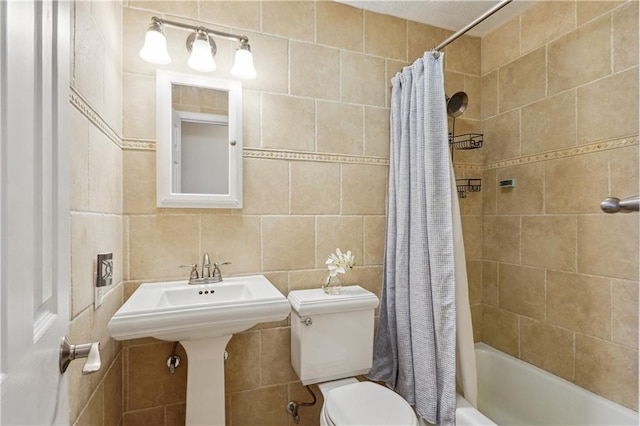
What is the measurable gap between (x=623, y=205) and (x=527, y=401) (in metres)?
1.60

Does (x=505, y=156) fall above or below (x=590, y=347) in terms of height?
above

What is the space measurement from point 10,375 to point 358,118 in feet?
5.69

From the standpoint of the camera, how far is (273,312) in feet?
3.87

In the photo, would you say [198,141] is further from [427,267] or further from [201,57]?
[427,267]

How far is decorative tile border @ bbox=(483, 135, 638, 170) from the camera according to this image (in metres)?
1.40

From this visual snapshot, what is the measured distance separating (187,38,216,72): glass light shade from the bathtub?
6.30 feet

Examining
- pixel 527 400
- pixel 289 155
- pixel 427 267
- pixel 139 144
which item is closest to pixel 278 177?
pixel 289 155

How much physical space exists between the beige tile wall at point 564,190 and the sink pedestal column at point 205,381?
171cm

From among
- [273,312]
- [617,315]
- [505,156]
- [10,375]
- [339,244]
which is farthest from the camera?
[505,156]

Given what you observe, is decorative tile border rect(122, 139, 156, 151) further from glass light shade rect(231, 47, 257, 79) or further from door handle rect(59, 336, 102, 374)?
door handle rect(59, 336, 102, 374)

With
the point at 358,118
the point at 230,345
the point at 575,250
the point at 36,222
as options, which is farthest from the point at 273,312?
the point at 575,250

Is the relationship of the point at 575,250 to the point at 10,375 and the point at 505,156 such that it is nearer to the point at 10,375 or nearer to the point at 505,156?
the point at 505,156

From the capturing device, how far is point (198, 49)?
1386 millimetres

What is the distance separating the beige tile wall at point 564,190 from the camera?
140cm
